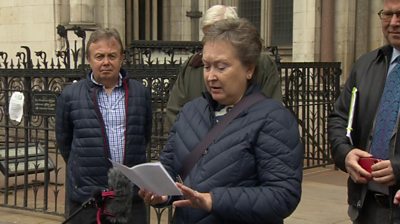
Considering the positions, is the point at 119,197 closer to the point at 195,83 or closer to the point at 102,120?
the point at 102,120

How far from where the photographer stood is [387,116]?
368cm

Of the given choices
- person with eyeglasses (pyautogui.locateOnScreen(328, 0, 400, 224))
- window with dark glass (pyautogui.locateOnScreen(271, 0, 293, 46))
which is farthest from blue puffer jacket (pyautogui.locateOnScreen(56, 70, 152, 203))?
window with dark glass (pyautogui.locateOnScreen(271, 0, 293, 46))

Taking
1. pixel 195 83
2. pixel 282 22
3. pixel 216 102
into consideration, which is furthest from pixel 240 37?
pixel 282 22

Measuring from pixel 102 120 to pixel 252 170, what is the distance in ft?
6.28

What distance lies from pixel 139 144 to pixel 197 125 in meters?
1.69

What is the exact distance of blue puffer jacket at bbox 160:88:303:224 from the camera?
3.08 meters

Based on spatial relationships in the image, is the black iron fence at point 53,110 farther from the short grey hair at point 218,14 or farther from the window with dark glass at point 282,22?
the window with dark glass at point 282,22

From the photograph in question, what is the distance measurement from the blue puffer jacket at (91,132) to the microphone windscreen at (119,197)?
336mm

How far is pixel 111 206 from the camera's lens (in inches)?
178

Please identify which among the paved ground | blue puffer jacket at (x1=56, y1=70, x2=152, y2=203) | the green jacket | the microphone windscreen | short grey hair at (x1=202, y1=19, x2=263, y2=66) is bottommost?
the paved ground

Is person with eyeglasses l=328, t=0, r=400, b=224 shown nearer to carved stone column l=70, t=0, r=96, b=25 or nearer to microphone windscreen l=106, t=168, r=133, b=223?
microphone windscreen l=106, t=168, r=133, b=223

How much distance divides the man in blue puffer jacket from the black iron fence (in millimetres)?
1934

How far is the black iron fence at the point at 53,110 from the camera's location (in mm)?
8328

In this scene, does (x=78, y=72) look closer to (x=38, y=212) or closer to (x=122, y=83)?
(x=38, y=212)
